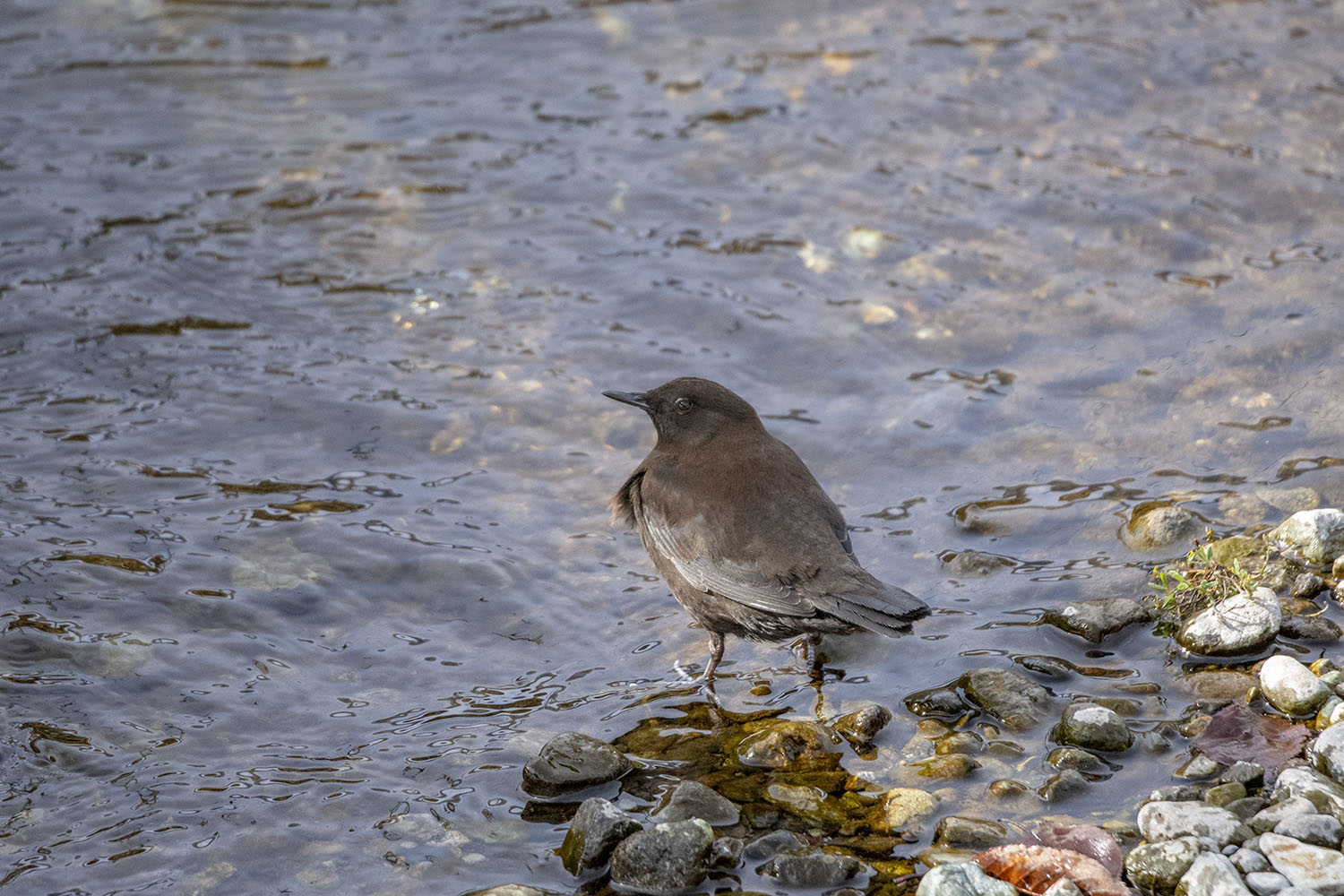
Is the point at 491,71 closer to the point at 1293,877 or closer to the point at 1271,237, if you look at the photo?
the point at 1271,237

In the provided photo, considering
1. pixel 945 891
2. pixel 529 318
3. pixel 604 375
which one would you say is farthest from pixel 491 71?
pixel 945 891

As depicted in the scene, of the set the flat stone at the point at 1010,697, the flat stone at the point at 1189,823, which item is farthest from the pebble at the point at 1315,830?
the flat stone at the point at 1010,697

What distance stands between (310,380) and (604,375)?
74.6 inches

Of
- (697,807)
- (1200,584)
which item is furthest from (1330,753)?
(697,807)

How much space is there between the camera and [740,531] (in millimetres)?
5676

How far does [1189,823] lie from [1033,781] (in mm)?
623

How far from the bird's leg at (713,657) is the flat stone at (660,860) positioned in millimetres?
1428

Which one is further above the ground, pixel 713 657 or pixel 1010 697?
pixel 1010 697

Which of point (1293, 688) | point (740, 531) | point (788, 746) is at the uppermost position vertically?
point (740, 531)

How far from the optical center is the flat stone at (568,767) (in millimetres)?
4789

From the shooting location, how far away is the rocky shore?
13.1 feet

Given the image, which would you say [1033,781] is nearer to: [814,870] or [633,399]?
[814,870]

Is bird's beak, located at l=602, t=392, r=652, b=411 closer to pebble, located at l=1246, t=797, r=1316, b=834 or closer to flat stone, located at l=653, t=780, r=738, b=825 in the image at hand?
flat stone, located at l=653, t=780, r=738, b=825

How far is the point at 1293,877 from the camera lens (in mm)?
3734
